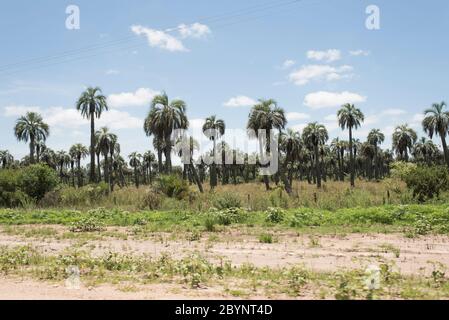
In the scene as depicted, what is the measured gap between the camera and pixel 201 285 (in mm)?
7277

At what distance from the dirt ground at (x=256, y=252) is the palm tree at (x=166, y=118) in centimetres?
2970

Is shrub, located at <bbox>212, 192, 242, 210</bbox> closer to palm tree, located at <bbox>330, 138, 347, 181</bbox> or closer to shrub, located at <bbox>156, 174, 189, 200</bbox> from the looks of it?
shrub, located at <bbox>156, 174, 189, 200</bbox>

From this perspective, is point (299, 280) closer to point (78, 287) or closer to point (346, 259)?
point (346, 259)

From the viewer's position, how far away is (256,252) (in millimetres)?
10789

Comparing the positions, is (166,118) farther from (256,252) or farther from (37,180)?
(256,252)

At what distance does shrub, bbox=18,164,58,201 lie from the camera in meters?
30.7

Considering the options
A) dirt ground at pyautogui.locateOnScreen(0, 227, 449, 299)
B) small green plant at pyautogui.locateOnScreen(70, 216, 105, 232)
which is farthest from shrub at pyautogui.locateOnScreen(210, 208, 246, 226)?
small green plant at pyautogui.locateOnScreen(70, 216, 105, 232)

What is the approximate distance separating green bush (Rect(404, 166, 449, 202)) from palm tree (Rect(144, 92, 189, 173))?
87.5 ft

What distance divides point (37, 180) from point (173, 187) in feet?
34.1

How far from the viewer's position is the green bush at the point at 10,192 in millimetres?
30078

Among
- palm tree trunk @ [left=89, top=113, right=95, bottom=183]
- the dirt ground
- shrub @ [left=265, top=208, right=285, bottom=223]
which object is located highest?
palm tree trunk @ [left=89, top=113, right=95, bottom=183]

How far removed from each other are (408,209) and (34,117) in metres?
54.5
